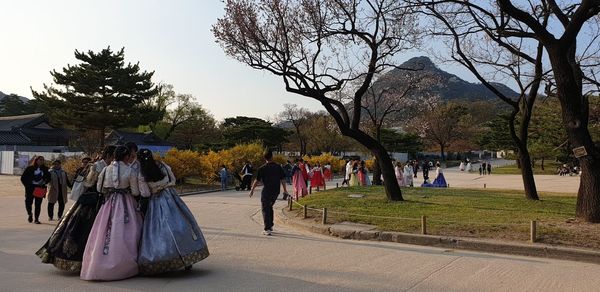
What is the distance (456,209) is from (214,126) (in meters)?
58.8

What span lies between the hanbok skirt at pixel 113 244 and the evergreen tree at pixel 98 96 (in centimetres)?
3337

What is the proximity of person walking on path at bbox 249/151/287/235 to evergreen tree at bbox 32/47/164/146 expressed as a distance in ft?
98.2

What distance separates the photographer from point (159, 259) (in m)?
6.02

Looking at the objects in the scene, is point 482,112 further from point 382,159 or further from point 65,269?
point 65,269

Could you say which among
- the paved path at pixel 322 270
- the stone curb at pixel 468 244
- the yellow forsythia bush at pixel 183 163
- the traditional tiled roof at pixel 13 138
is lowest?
the paved path at pixel 322 270

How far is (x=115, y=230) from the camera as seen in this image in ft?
19.7

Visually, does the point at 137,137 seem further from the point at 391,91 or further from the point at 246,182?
the point at 391,91

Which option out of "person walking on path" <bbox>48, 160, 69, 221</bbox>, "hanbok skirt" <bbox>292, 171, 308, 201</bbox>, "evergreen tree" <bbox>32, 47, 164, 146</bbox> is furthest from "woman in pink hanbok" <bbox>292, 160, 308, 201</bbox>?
"evergreen tree" <bbox>32, 47, 164, 146</bbox>

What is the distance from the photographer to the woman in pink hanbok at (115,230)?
5.92 meters

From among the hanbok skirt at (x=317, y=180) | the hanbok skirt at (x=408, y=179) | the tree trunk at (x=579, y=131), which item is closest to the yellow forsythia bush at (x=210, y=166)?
the hanbok skirt at (x=317, y=180)

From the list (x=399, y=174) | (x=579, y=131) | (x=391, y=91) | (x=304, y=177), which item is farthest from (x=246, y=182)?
(x=579, y=131)

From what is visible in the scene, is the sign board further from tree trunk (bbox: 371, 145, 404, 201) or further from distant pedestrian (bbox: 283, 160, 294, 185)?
distant pedestrian (bbox: 283, 160, 294, 185)

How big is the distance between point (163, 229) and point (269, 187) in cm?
452

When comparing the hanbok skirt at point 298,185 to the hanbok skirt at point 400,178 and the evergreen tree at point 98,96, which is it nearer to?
the hanbok skirt at point 400,178
